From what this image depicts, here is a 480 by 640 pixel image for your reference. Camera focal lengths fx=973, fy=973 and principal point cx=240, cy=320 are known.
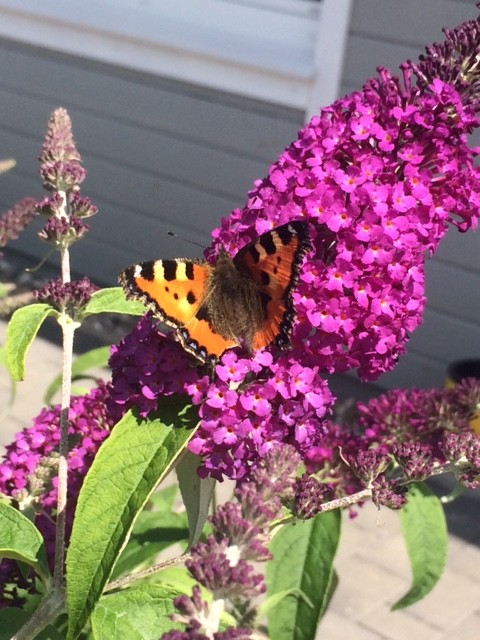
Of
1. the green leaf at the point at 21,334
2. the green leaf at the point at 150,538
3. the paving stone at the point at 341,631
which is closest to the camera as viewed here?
the green leaf at the point at 21,334

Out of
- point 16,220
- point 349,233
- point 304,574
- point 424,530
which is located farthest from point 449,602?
point 349,233

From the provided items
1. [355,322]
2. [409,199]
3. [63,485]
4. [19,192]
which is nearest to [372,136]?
[409,199]

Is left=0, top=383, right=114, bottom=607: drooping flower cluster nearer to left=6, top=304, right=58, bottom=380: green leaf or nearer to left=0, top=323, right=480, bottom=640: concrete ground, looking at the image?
left=6, top=304, right=58, bottom=380: green leaf

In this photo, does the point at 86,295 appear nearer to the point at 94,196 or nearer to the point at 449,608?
the point at 449,608

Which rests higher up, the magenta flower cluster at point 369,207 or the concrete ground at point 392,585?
the magenta flower cluster at point 369,207

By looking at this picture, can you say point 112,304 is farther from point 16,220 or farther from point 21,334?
point 16,220

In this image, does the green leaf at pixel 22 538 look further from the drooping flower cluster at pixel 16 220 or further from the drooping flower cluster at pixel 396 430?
the drooping flower cluster at pixel 16 220

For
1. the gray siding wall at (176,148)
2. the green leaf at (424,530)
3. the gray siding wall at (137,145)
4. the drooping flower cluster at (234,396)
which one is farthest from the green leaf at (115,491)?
the gray siding wall at (137,145)
